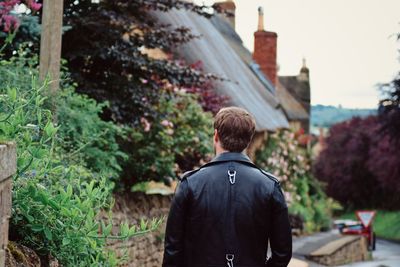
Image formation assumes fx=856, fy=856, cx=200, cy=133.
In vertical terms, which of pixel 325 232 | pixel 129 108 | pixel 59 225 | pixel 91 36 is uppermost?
pixel 91 36

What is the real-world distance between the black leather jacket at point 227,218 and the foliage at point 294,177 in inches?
848

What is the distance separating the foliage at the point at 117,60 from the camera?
1216cm

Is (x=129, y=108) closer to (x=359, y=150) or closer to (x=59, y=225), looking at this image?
(x=59, y=225)

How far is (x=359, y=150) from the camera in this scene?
6103 cm

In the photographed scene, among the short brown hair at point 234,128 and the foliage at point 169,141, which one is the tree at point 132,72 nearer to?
the foliage at point 169,141

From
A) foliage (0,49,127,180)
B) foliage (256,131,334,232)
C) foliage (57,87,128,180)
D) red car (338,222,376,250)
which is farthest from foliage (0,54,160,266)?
red car (338,222,376,250)

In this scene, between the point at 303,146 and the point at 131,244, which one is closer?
the point at 131,244

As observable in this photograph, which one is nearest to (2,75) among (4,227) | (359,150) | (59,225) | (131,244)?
(131,244)

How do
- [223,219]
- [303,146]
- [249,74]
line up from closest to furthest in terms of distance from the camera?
[223,219] < [249,74] < [303,146]

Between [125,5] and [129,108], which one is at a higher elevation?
[125,5]

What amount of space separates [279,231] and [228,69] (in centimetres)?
2282

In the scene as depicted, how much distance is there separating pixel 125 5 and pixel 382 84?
14435mm

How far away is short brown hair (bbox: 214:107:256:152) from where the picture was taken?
174 inches

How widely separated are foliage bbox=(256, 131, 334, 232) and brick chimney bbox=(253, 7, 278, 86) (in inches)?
179
